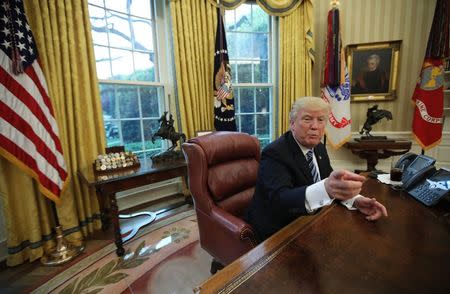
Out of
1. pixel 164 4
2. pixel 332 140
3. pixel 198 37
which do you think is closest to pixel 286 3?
pixel 198 37

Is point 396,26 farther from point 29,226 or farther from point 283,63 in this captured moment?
point 29,226

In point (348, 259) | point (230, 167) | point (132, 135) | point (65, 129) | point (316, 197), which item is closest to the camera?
point (348, 259)

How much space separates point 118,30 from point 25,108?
133 centimetres

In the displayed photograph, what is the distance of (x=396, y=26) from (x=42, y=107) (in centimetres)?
437

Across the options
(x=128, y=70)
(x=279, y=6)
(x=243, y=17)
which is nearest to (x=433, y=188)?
(x=128, y=70)

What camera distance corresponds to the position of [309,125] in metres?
1.08

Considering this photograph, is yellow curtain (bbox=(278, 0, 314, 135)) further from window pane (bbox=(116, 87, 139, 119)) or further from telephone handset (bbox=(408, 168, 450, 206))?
telephone handset (bbox=(408, 168, 450, 206))

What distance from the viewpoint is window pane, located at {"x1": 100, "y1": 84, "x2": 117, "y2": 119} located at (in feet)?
7.83

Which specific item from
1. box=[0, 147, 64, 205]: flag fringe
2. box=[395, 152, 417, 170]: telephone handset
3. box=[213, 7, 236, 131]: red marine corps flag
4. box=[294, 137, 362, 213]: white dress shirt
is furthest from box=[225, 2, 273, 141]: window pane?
box=[294, 137, 362, 213]: white dress shirt

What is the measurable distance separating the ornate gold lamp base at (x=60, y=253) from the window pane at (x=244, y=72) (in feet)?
8.90

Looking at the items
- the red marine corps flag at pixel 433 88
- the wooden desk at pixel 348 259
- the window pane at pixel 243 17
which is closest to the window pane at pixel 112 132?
the window pane at pixel 243 17

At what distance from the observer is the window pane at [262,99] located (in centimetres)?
339

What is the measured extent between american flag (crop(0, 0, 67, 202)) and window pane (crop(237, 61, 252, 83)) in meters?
2.29

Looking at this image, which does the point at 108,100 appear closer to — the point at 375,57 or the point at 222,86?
the point at 222,86
